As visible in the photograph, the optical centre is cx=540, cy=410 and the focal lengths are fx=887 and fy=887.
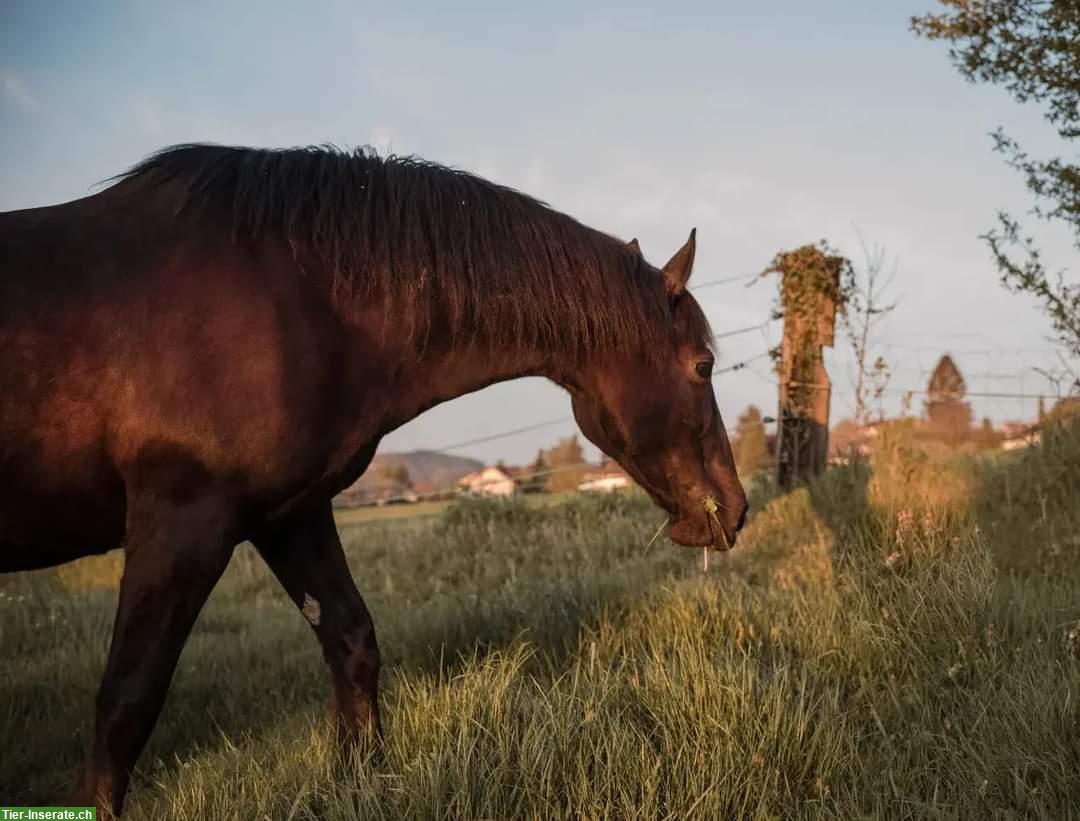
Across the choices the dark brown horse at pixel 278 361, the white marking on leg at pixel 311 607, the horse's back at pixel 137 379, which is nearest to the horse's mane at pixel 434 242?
the dark brown horse at pixel 278 361

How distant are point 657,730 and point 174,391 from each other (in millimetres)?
1832

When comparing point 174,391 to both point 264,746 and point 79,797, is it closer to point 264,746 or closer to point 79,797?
point 79,797

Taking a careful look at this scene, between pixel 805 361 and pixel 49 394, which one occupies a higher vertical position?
pixel 805 361

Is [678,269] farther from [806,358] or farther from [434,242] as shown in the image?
[806,358]

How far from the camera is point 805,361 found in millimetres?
7473

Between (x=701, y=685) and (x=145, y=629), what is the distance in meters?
1.76

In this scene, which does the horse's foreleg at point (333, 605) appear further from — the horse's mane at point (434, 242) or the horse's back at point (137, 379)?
the horse's mane at point (434, 242)

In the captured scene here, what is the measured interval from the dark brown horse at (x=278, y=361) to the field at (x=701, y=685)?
519 millimetres

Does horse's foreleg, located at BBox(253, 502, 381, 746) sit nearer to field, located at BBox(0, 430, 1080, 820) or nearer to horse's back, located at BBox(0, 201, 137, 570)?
field, located at BBox(0, 430, 1080, 820)

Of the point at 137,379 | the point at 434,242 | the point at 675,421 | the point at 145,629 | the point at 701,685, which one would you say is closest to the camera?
the point at 145,629

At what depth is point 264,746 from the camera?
10.9 feet

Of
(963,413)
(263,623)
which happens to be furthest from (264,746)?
(963,413)

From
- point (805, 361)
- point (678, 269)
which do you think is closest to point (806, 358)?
point (805, 361)

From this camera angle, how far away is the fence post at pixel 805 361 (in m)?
7.32
